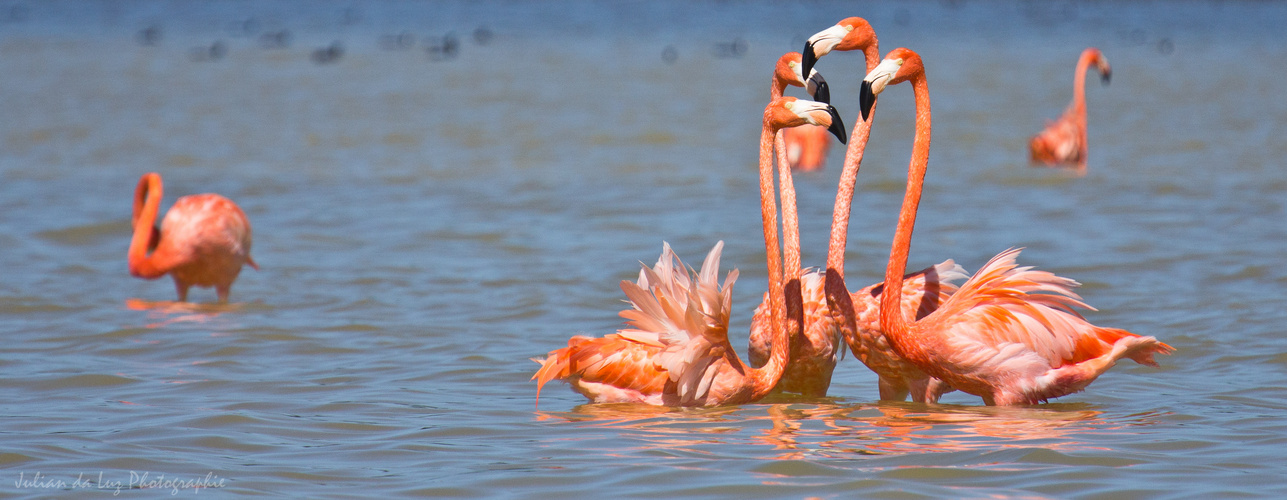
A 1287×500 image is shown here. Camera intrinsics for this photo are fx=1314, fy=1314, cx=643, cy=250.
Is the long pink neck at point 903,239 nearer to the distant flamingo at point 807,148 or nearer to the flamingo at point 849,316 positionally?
the flamingo at point 849,316

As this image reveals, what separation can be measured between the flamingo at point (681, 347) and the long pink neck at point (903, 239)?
444 millimetres

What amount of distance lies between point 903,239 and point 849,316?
400mm

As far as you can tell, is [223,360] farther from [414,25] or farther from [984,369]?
[414,25]

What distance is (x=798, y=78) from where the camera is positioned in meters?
5.72

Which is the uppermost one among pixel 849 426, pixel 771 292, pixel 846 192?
pixel 846 192

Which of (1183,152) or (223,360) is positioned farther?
(1183,152)

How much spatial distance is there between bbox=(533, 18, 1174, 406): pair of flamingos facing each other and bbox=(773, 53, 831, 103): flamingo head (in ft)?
0.52

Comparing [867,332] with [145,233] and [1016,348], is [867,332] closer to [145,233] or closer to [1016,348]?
[1016,348]

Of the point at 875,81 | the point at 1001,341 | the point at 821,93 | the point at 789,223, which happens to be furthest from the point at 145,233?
the point at 1001,341

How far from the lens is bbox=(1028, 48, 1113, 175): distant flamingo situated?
13.5 meters

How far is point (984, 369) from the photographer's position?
5258mm

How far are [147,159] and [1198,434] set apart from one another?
1266 centimetres

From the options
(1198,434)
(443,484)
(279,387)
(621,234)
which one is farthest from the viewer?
(621,234)

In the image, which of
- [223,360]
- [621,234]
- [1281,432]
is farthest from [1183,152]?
[223,360]
